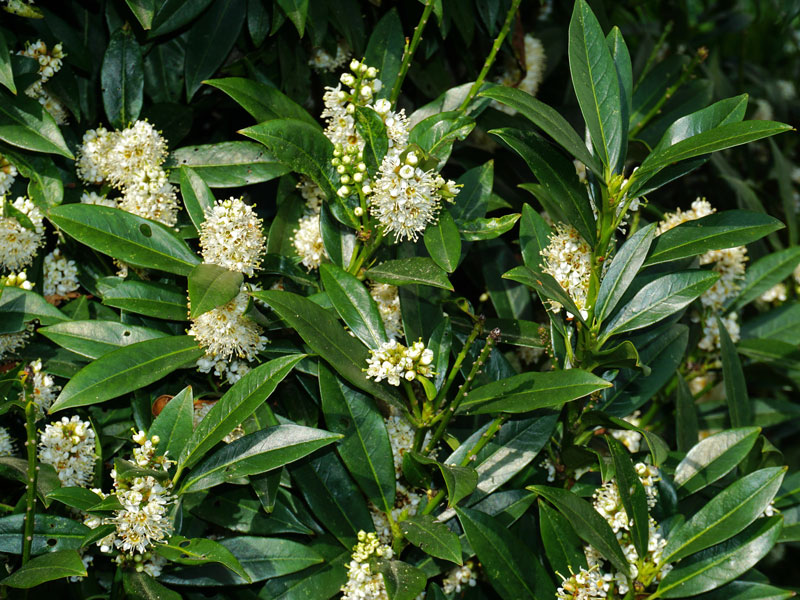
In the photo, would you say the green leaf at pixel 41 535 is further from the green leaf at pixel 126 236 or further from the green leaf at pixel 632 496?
the green leaf at pixel 632 496

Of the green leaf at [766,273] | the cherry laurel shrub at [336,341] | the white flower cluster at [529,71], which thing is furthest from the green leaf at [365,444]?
the green leaf at [766,273]

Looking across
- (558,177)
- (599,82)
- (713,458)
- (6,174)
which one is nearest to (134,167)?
(6,174)

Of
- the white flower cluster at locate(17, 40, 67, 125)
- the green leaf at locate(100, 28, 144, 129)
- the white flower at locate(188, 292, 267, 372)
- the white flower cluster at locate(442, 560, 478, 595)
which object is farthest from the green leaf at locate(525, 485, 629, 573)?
the white flower cluster at locate(17, 40, 67, 125)

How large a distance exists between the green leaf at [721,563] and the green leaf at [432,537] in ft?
1.66

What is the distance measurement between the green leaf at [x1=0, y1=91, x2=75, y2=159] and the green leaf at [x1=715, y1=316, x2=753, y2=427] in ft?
5.83

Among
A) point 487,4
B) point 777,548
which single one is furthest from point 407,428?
point 777,548

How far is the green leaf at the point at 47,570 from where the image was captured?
1.41 meters

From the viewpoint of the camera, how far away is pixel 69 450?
1691mm

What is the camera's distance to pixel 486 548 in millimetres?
1664

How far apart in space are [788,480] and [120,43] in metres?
2.17

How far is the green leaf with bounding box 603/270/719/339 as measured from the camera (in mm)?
1759

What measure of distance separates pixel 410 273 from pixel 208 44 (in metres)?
0.91

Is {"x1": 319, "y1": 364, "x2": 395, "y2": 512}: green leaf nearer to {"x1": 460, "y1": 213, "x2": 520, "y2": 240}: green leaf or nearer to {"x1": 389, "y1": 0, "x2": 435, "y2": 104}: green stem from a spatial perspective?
{"x1": 460, "y1": 213, "x2": 520, "y2": 240}: green leaf

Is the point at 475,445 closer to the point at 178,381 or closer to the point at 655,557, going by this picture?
the point at 655,557
